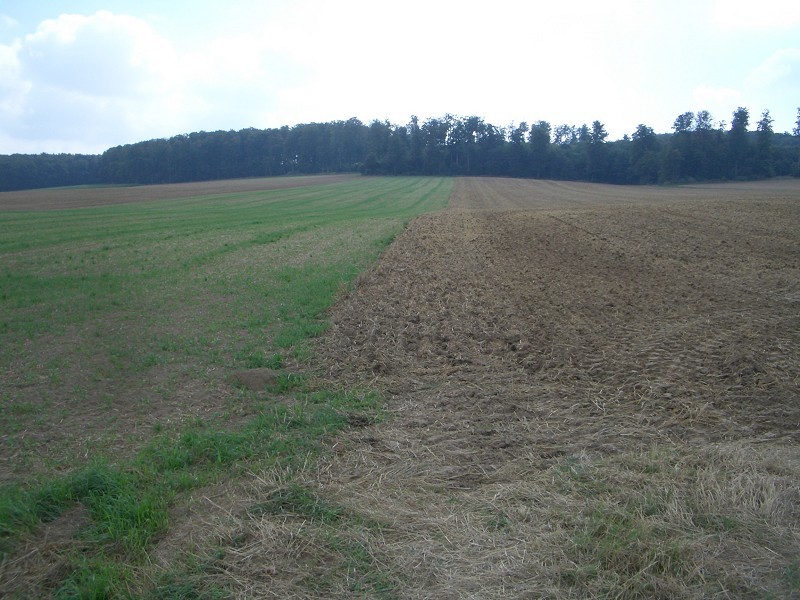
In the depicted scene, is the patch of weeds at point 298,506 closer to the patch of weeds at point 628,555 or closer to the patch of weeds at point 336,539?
the patch of weeds at point 336,539

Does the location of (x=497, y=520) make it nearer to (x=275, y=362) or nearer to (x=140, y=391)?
(x=275, y=362)

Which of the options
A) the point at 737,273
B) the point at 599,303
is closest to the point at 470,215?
the point at 737,273

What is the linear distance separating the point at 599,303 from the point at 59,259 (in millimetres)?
16766

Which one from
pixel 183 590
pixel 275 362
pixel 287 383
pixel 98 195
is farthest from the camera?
pixel 98 195

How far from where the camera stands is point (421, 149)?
101188 millimetres

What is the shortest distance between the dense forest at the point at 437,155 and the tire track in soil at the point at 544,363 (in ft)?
217

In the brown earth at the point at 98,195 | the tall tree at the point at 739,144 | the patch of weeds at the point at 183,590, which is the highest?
the tall tree at the point at 739,144

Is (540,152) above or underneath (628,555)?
above

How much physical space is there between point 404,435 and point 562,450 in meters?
1.66

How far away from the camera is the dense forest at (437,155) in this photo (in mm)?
74438

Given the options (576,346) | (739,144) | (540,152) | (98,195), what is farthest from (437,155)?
(576,346)

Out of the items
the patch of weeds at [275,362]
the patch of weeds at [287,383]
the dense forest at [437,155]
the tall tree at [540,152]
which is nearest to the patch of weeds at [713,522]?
the patch of weeds at [287,383]

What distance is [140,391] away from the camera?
7410 millimetres

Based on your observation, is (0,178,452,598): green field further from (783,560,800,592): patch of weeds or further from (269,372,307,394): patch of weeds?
(783,560,800,592): patch of weeds
